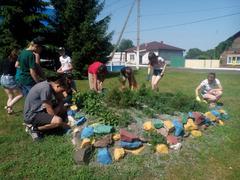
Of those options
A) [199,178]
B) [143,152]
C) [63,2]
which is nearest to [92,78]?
[143,152]

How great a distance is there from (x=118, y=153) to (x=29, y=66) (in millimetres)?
2560

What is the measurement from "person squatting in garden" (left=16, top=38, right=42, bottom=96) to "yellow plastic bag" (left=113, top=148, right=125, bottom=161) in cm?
234

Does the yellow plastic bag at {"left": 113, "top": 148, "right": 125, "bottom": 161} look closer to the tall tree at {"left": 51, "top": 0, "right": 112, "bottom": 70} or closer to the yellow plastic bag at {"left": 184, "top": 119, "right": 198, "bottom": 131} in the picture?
the yellow plastic bag at {"left": 184, "top": 119, "right": 198, "bottom": 131}

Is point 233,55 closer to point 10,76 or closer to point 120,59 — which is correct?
point 120,59

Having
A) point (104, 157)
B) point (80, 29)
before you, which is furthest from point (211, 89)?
point (80, 29)

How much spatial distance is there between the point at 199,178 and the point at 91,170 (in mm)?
1482

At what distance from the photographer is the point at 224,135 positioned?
15.8ft

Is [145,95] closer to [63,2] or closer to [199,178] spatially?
[199,178]

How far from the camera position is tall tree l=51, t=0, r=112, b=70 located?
13.9 metres

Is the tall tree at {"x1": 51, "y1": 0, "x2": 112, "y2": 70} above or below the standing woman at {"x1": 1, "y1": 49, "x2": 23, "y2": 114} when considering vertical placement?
above

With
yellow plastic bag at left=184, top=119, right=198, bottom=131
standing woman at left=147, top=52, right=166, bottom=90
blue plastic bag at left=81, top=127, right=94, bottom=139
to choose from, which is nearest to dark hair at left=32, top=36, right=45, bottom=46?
blue plastic bag at left=81, top=127, right=94, bottom=139

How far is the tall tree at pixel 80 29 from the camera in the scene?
13917 mm

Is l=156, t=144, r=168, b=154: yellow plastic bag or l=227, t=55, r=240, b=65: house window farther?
l=227, t=55, r=240, b=65: house window

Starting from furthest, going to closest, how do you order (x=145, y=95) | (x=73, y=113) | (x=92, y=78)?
(x=92, y=78) < (x=145, y=95) < (x=73, y=113)
